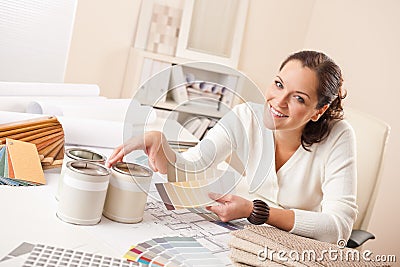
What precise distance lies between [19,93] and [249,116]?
0.82 metres

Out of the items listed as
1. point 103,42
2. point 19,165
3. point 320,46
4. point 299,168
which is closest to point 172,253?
point 19,165

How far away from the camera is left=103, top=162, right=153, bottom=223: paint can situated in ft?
3.54

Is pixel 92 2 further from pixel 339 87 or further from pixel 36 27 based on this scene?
pixel 339 87

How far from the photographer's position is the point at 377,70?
321 cm

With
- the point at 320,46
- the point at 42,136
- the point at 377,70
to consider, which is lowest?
the point at 42,136

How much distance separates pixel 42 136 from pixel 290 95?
666mm

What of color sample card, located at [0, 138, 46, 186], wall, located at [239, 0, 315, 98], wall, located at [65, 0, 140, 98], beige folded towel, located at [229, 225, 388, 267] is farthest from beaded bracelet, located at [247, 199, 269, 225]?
wall, located at [239, 0, 315, 98]

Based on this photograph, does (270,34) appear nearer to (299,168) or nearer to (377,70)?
(377,70)

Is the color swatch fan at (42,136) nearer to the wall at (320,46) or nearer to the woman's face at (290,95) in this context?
the woman's face at (290,95)

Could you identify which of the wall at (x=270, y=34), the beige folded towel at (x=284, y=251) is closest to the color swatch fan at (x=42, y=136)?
the beige folded towel at (x=284, y=251)

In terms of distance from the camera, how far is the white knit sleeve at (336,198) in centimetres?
127

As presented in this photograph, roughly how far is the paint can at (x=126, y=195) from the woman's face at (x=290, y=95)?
0.39 meters

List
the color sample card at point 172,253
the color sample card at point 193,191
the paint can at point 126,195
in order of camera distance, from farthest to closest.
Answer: the color sample card at point 193,191
the paint can at point 126,195
the color sample card at point 172,253

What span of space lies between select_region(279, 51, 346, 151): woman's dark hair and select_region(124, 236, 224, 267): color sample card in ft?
1.89
